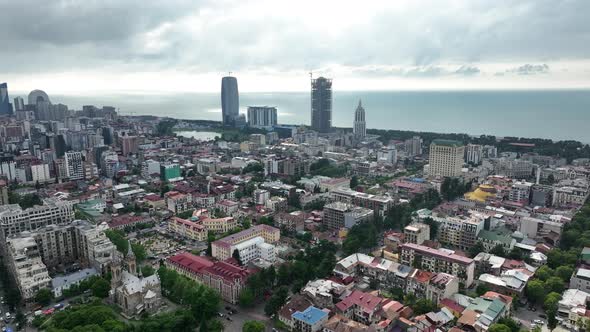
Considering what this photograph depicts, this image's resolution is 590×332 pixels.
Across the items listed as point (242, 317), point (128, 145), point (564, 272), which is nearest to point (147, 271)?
point (242, 317)

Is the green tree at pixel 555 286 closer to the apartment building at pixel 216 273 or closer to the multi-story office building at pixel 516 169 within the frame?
the apartment building at pixel 216 273

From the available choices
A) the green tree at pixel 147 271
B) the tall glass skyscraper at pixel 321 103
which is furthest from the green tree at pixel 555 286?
the tall glass skyscraper at pixel 321 103

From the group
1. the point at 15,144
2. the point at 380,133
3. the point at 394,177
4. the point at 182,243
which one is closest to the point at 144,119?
the point at 15,144

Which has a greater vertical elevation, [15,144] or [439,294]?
[15,144]

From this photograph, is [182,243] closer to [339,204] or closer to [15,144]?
[339,204]

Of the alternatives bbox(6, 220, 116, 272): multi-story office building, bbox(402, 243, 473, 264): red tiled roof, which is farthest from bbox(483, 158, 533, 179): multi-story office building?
bbox(6, 220, 116, 272): multi-story office building

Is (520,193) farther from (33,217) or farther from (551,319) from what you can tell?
(33,217)
